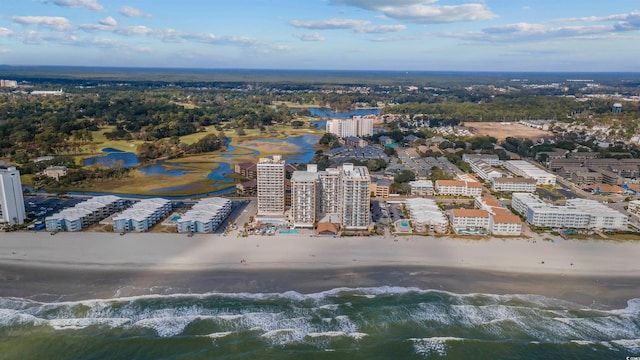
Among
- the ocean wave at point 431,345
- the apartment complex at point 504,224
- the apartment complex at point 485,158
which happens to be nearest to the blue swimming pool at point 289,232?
the ocean wave at point 431,345

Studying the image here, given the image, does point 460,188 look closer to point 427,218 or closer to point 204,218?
point 427,218

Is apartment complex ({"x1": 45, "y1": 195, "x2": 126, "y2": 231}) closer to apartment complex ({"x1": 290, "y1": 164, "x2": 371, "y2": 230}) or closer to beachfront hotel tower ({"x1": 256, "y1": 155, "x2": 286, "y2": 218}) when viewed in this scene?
beachfront hotel tower ({"x1": 256, "y1": 155, "x2": 286, "y2": 218})

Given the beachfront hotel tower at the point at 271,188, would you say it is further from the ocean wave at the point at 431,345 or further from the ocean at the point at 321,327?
the ocean wave at the point at 431,345

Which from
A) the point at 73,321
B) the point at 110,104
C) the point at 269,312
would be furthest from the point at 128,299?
the point at 110,104

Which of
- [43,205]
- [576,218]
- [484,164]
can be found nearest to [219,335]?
[43,205]

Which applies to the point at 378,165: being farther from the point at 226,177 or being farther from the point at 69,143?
the point at 69,143
